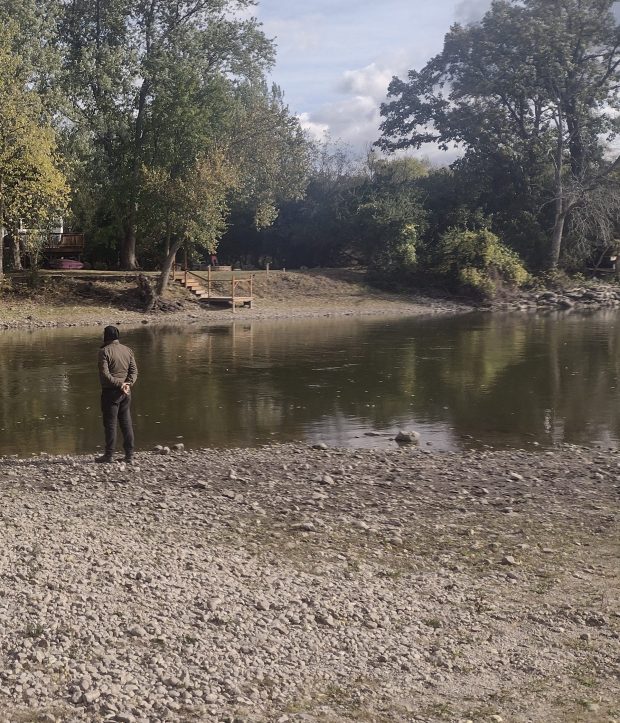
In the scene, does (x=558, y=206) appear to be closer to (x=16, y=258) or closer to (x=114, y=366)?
(x=16, y=258)

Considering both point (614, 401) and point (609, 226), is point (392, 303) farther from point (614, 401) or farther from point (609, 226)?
point (614, 401)

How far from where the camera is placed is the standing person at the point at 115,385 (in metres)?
13.1

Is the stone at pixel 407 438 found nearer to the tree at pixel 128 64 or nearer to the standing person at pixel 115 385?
the standing person at pixel 115 385

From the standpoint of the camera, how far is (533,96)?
6094 centimetres

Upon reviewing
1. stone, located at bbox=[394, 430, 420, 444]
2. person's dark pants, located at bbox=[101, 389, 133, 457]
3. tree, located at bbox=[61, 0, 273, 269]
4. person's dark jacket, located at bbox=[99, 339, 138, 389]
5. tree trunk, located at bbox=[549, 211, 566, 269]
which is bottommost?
stone, located at bbox=[394, 430, 420, 444]

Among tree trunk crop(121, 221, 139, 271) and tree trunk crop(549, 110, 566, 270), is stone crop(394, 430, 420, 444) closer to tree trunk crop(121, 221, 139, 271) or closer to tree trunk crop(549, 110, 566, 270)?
tree trunk crop(121, 221, 139, 271)

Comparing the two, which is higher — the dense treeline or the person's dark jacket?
the dense treeline

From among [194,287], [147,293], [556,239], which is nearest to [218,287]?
[194,287]

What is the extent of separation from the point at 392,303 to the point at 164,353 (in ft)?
88.0

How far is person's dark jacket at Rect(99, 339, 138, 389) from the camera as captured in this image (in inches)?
515

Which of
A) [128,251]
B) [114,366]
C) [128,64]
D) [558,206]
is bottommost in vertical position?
[114,366]

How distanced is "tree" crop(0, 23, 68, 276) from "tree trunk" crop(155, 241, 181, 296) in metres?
7.08

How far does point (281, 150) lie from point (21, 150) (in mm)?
18829

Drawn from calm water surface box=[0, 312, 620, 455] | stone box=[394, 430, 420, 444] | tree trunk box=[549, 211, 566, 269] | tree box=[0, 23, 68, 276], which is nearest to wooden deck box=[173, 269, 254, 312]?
calm water surface box=[0, 312, 620, 455]
